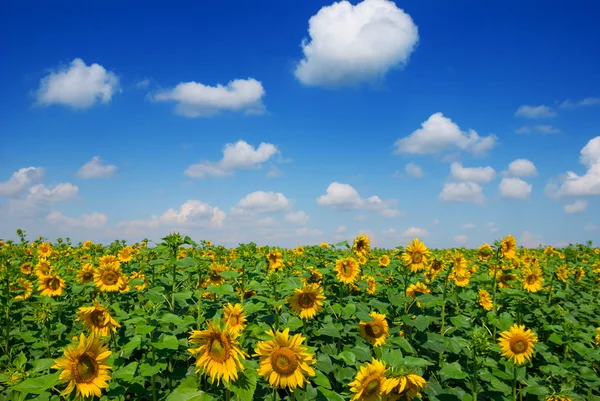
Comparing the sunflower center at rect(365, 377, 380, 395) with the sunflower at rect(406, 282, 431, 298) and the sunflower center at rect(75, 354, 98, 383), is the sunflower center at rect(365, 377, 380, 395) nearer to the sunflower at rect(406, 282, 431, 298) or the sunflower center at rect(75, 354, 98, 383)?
the sunflower center at rect(75, 354, 98, 383)

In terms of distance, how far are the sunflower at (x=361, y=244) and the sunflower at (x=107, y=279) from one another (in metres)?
4.40

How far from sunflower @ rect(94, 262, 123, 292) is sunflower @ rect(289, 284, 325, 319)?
2973 millimetres

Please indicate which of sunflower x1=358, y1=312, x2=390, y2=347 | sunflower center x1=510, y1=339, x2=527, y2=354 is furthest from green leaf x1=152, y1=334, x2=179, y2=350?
sunflower center x1=510, y1=339, x2=527, y2=354

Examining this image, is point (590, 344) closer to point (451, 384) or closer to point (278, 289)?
point (451, 384)

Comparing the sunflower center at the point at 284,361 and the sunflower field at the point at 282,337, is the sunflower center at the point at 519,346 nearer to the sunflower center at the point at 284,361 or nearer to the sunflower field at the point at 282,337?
the sunflower field at the point at 282,337

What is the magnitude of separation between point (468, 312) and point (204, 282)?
4960 millimetres

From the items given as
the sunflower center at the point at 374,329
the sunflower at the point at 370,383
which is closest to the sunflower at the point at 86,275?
the sunflower center at the point at 374,329

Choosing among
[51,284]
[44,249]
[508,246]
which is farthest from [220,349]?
[44,249]

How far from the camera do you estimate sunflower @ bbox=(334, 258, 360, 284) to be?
617cm

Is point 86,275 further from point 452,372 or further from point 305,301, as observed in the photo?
point 452,372

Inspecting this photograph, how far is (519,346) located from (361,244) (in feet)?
11.0

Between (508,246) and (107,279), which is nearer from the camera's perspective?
(107,279)

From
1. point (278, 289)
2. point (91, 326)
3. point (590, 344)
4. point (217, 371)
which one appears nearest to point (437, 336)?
point (278, 289)

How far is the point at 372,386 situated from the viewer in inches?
117
